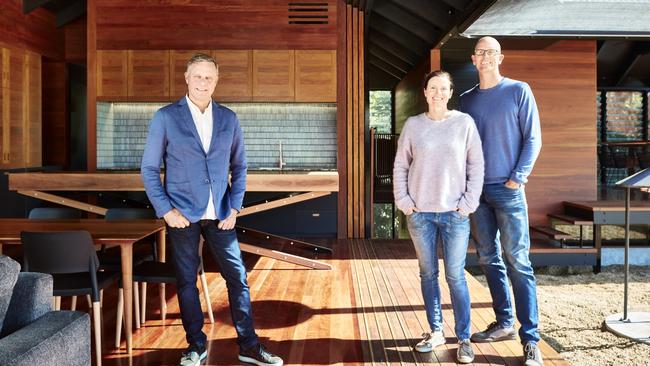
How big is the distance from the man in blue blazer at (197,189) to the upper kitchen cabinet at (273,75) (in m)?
4.67

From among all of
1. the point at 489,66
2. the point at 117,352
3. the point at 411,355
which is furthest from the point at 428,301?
the point at 117,352

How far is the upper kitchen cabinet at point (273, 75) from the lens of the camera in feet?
24.6

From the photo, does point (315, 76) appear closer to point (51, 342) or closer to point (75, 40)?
point (75, 40)

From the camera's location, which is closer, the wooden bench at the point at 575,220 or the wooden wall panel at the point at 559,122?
the wooden bench at the point at 575,220

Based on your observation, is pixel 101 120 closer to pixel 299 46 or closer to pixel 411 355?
pixel 299 46

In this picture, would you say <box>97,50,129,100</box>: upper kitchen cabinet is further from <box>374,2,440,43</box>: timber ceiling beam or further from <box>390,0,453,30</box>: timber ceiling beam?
<box>390,0,453,30</box>: timber ceiling beam

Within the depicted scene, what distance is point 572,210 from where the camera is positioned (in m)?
Answer: 7.67

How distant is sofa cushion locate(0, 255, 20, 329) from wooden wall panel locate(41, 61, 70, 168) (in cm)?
855

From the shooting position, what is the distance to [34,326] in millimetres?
1821

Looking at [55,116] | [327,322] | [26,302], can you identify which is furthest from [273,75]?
[26,302]

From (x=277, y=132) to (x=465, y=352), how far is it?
5.32 m

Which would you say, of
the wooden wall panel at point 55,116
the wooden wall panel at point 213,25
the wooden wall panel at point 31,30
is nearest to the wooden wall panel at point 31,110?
the wooden wall panel at point 31,30

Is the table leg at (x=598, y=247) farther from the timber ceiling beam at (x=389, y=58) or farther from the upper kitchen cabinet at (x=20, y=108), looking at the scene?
the upper kitchen cabinet at (x=20, y=108)

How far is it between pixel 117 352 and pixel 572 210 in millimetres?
6339
